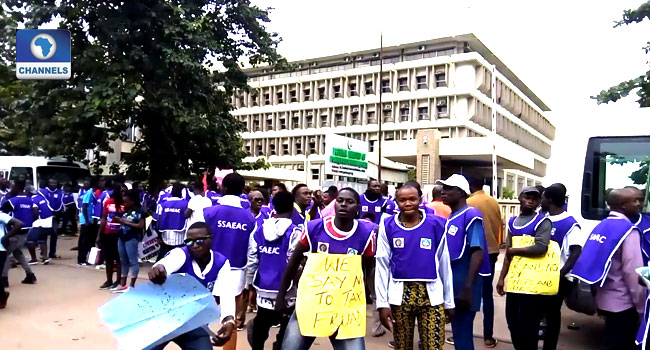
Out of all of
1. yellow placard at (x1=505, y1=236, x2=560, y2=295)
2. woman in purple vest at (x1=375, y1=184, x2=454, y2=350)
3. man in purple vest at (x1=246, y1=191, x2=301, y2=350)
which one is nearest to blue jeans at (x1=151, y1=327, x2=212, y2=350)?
man in purple vest at (x1=246, y1=191, x2=301, y2=350)

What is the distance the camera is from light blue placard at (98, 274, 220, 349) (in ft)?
10.9

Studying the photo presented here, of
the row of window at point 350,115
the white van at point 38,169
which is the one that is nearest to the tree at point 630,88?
the white van at point 38,169

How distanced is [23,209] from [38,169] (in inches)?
338

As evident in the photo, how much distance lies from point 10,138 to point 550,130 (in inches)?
2718

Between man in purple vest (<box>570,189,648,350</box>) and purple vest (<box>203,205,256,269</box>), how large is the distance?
9.70 feet

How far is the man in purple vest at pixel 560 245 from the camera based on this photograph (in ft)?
16.7

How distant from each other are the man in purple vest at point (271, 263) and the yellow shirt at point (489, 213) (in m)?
2.49

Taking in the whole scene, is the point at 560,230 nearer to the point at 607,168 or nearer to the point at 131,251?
the point at 607,168

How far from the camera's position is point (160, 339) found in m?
3.31

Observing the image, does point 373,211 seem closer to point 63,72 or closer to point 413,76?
point 63,72

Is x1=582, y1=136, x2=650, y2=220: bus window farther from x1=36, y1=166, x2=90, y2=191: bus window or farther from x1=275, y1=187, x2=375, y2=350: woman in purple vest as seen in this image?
x1=36, y1=166, x2=90, y2=191: bus window

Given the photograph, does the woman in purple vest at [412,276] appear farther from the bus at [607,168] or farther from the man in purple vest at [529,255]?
the bus at [607,168]

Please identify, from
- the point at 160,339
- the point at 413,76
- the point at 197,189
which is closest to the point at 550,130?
the point at 413,76

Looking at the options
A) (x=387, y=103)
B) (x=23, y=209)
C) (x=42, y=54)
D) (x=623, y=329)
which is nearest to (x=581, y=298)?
(x=623, y=329)
